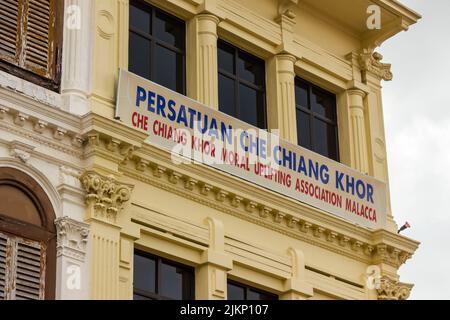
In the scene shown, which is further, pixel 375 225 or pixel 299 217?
pixel 375 225

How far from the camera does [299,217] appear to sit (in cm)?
2812

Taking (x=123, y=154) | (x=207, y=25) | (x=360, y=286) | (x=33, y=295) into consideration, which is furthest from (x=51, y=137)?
(x=360, y=286)

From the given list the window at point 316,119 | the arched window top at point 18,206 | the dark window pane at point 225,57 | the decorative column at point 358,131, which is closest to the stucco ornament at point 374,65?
the decorative column at point 358,131

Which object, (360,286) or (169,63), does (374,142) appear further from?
(169,63)

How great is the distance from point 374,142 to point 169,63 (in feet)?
20.1

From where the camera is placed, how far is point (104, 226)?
960 inches

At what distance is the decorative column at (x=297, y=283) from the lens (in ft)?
90.6

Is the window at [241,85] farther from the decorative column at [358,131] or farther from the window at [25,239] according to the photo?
the window at [25,239]

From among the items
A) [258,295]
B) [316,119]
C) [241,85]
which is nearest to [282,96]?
[241,85]

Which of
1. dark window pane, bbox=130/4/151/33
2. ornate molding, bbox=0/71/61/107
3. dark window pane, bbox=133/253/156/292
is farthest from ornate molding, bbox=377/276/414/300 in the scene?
ornate molding, bbox=0/71/61/107

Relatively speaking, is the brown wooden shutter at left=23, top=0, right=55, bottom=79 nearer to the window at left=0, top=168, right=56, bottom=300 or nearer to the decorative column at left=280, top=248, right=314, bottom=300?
the window at left=0, top=168, right=56, bottom=300

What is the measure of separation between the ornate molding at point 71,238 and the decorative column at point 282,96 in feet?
21.5

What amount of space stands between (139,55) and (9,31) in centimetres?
344

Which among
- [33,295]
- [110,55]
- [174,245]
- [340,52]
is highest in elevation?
[340,52]
